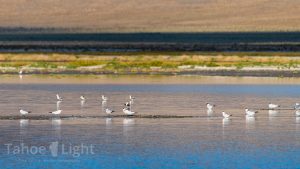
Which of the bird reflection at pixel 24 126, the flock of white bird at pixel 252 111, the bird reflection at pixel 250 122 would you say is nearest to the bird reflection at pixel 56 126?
the bird reflection at pixel 24 126

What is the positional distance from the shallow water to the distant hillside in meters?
49.7

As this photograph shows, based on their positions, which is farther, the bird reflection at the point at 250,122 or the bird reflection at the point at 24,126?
the bird reflection at the point at 250,122

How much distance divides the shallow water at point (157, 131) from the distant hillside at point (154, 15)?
49660 mm

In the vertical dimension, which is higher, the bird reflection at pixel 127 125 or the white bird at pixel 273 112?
the white bird at pixel 273 112

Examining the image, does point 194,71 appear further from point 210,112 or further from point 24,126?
point 24,126

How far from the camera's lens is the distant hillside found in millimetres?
77250

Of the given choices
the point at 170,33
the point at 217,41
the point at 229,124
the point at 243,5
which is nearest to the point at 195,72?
the point at 229,124

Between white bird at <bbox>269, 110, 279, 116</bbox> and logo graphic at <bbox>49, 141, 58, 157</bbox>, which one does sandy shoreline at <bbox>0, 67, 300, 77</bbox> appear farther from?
logo graphic at <bbox>49, 141, 58, 157</bbox>

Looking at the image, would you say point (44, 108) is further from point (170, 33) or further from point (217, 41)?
point (170, 33)

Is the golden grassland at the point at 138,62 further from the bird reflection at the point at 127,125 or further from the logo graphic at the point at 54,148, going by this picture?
the logo graphic at the point at 54,148

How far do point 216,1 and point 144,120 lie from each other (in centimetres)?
7068

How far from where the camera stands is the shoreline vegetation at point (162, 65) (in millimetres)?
34312

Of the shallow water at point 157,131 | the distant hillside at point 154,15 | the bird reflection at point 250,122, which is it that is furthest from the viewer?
the distant hillside at point 154,15

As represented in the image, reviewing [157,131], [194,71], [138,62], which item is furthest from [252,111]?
[138,62]
